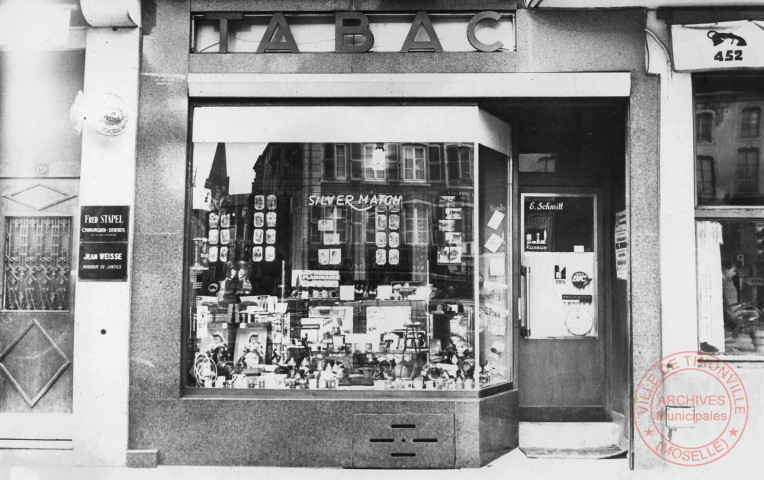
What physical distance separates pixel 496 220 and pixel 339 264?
175 centimetres

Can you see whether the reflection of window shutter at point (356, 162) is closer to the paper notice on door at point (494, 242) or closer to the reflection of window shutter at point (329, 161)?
the reflection of window shutter at point (329, 161)

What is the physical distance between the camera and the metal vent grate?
18.0 ft

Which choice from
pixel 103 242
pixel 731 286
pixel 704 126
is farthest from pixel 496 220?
pixel 103 242

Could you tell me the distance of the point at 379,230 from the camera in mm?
6016

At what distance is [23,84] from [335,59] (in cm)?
342

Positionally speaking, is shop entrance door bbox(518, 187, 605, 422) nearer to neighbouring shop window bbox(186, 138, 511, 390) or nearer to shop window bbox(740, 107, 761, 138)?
neighbouring shop window bbox(186, 138, 511, 390)

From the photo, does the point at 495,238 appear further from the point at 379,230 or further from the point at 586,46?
the point at 586,46

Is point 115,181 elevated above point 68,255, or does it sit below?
above

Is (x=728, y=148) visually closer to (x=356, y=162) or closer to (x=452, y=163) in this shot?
(x=452, y=163)

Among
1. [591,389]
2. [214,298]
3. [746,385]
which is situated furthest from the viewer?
[591,389]

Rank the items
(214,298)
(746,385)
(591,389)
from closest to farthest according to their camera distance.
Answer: (746,385) < (214,298) < (591,389)

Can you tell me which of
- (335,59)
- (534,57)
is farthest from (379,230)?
(534,57)

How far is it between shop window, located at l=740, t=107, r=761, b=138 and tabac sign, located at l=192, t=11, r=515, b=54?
8.00 ft

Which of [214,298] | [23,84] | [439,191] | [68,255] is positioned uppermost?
[23,84]
